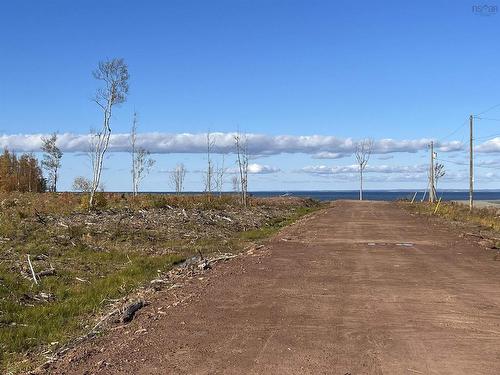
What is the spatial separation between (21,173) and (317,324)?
7232 cm

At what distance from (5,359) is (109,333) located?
1499 mm

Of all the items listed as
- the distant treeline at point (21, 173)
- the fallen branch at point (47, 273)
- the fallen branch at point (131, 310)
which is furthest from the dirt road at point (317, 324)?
the distant treeline at point (21, 173)

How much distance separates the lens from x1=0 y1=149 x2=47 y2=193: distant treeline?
6844 cm

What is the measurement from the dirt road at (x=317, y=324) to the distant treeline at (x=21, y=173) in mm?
60400

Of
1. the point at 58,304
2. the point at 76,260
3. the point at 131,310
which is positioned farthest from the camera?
the point at 76,260

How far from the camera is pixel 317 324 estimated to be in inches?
324

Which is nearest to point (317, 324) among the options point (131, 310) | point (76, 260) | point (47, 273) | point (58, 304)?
point (131, 310)

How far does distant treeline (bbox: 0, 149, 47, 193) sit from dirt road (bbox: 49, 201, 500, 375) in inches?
2378

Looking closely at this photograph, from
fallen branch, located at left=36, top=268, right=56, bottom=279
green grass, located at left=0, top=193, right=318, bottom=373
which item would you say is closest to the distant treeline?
green grass, located at left=0, top=193, right=318, bottom=373

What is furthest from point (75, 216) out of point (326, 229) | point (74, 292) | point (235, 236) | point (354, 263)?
point (354, 263)

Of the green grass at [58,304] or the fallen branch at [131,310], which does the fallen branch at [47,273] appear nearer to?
the green grass at [58,304]

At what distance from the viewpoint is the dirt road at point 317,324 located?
6469mm

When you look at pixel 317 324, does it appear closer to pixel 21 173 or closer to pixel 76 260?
pixel 76 260

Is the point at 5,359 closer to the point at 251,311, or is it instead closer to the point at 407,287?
the point at 251,311
